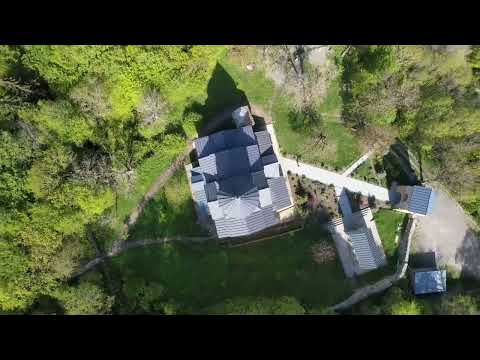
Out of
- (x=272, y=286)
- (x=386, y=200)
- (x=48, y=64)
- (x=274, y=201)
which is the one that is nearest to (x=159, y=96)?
(x=48, y=64)

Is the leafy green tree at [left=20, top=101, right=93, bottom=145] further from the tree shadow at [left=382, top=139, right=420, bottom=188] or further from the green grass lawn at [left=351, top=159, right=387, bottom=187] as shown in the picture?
the tree shadow at [left=382, top=139, right=420, bottom=188]

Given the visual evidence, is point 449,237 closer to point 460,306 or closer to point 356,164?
point 460,306

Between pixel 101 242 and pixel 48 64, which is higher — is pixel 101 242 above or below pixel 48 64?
below

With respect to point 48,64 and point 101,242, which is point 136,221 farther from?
point 48,64

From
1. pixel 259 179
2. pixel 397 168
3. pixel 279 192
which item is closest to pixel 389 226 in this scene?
pixel 397 168

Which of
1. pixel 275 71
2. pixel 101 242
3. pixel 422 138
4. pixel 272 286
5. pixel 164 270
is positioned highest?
pixel 275 71

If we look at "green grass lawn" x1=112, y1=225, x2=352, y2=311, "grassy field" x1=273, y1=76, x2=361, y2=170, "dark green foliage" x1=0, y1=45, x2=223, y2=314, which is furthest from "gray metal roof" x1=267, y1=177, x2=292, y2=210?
"dark green foliage" x1=0, y1=45, x2=223, y2=314
